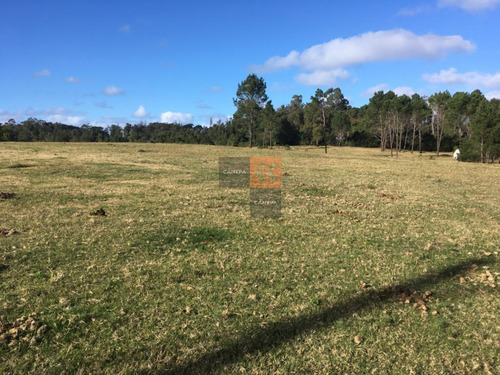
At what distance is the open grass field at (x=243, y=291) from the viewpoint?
3.27m

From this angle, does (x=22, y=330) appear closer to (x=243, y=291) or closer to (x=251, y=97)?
(x=243, y=291)

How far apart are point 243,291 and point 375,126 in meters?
86.9

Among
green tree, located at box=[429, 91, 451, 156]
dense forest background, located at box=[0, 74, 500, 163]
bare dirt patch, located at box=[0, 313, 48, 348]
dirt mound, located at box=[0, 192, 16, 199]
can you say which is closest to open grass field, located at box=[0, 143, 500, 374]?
bare dirt patch, located at box=[0, 313, 48, 348]

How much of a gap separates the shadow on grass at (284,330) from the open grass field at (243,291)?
0.02 m

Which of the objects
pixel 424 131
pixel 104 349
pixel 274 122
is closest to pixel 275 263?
pixel 104 349

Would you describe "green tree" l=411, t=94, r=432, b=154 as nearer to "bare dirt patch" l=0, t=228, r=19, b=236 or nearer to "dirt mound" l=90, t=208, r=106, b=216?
"dirt mound" l=90, t=208, r=106, b=216

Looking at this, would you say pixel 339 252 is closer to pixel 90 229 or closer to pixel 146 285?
pixel 146 285

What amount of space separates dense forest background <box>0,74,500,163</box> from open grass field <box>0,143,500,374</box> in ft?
153

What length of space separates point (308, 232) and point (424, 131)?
276 feet

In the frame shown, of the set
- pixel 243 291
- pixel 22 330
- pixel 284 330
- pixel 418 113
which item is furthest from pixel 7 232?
pixel 418 113

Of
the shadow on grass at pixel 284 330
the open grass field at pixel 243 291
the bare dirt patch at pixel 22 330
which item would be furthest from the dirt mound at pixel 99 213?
the shadow on grass at pixel 284 330

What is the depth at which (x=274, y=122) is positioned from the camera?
234 ft

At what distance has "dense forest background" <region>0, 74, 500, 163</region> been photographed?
50.7 meters

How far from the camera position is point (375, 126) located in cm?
8419
